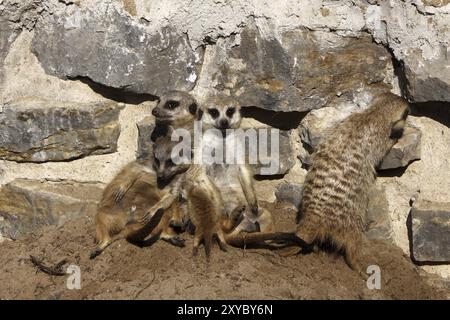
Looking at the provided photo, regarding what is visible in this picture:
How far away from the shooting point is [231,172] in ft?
9.60

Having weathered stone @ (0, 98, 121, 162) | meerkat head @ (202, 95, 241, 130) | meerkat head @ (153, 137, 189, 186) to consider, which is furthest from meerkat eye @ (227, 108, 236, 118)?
weathered stone @ (0, 98, 121, 162)

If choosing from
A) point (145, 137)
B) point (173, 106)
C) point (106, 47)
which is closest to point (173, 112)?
point (173, 106)

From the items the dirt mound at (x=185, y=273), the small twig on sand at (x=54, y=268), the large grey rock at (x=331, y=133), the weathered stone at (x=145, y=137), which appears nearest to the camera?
the dirt mound at (x=185, y=273)

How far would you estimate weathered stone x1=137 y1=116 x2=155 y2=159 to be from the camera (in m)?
2.68

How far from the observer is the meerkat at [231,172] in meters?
2.65

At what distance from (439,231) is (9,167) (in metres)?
1.53

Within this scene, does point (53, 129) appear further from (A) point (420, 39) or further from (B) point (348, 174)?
(A) point (420, 39)

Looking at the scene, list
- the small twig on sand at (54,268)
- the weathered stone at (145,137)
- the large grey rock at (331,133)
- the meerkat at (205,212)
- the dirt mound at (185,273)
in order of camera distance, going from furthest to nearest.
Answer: the weathered stone at (145,137)
the large grey rock at (331,133)
the meerkat at (205,212)
the small twig on sand at (54,268)
the dirt mound at (185,273)

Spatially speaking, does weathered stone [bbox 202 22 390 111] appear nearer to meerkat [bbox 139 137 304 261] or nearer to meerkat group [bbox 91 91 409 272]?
meerkat group [bbox 91 91 409 272]

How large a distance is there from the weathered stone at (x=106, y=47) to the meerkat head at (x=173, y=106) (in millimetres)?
92

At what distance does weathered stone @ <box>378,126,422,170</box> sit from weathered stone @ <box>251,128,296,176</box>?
1.11ft

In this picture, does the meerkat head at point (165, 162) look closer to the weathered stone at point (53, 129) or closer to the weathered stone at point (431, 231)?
the weathered stone at point (53, 129)

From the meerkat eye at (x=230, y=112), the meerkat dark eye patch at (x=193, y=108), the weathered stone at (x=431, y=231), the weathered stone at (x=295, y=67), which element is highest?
the weathered stone at (x=295, y=67)

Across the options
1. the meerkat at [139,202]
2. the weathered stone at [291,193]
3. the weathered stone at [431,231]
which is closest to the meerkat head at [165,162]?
the meerkat at [139,202]
